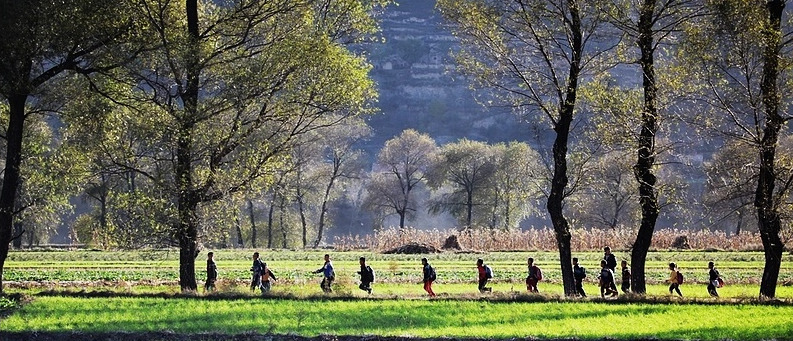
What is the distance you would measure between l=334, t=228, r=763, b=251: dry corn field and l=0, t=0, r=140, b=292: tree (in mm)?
40759

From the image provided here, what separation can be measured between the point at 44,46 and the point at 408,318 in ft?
50.5

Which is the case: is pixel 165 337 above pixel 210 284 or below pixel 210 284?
below

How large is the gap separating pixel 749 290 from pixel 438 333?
1773 centimetres

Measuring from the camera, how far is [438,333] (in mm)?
22125

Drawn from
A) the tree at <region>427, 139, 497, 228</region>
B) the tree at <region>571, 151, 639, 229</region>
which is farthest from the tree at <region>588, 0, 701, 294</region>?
the tree at <region>427, 139, 497, 228</region>

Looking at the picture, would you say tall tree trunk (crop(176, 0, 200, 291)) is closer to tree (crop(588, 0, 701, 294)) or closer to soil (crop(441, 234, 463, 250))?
tree (crop(588, 0, 701, 294))

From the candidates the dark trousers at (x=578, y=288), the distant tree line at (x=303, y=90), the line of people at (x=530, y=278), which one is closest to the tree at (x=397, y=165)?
the distant tree line at (x=303, y=90)

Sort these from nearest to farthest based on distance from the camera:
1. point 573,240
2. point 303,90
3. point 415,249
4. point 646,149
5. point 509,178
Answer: point 646,149
point 303,90
point 415,249
point 573,240
point 509,178

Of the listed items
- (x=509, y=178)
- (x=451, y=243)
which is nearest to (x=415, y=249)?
(x=451, y=243)

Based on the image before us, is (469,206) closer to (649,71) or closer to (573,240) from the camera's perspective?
(573,240)

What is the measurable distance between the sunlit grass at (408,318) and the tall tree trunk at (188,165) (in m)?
3.82

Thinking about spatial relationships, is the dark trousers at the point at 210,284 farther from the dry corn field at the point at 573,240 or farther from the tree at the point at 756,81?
the dry corn field at the point at 573,240

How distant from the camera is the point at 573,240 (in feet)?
222

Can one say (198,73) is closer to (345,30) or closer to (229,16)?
(229,16)
